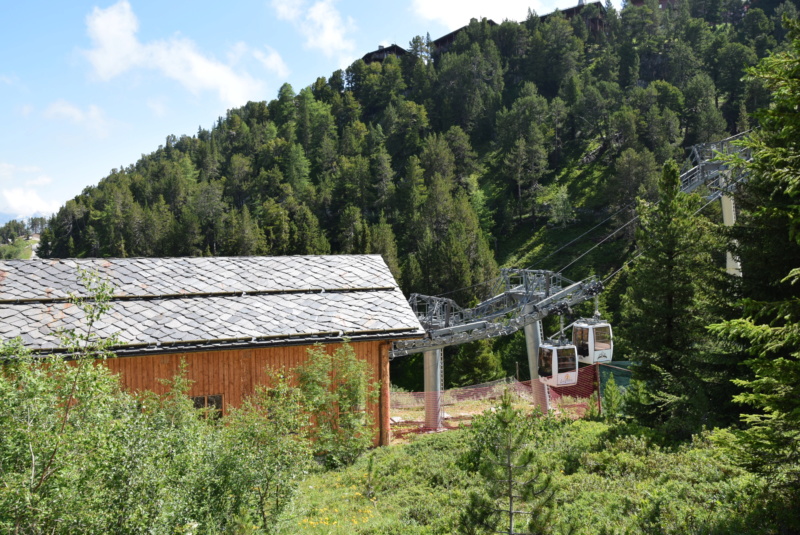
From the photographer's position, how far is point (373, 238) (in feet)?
185

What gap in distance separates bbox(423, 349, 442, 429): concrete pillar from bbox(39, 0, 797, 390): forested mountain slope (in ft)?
50.6

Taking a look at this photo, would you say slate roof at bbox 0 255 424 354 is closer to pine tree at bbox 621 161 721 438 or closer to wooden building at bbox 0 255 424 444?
wooden building at bbox 0 255 424 444

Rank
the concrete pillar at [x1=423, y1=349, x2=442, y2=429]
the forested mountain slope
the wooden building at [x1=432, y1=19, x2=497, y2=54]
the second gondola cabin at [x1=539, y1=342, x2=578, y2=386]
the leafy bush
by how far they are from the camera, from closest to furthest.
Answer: the leafy bush
the second gondola cabin at [x1=539, y1=342, x2=578, y2=386]
the concrete pillar at [x1=423, y1=349, x2=442, y2=429]
the forested mountain slope
the wooden building at [x1=432, y1=19, x2=497, y2=54]

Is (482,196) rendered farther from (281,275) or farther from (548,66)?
(281,275)

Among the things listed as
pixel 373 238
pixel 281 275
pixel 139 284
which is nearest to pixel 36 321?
pixel 139 284

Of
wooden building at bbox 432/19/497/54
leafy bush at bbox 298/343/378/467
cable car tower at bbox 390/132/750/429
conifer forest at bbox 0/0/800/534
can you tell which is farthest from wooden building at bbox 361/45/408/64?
leafy bush at bbox 298/343/378/467

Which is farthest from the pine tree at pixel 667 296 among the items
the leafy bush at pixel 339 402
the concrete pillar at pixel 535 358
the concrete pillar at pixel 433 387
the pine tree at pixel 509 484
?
the pine tree at pixel 509 484

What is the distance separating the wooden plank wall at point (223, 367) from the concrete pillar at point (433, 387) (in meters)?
6.95

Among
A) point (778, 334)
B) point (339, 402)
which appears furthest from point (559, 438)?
point (778, 334)

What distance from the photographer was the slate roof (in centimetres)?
1262

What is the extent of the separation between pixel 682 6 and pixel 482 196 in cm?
A: 6718

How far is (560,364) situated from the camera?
18.9m

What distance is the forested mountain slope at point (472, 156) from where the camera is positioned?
61.0 meters

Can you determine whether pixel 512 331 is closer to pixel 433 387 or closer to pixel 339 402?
pixel 433 387
